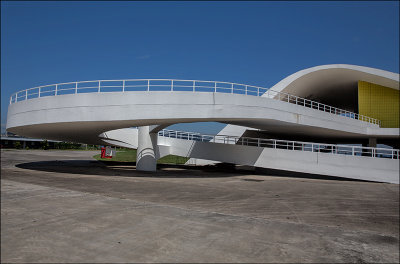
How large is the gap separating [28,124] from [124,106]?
643 cm

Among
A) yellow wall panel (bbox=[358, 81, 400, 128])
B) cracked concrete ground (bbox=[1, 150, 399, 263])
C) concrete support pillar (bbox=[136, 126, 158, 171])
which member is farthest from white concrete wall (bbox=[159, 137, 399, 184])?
yellow wall panel (bbox=[358, 81, 400, 128])

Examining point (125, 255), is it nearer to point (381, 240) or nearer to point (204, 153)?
point (381, 240)

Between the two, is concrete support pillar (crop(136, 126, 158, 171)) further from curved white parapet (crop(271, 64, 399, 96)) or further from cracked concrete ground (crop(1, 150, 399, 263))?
cracked concrete ground (crop(1, 150, 399, 263))

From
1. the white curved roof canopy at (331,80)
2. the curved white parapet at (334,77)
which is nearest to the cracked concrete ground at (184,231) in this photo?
the curved white parapet at (334,77)

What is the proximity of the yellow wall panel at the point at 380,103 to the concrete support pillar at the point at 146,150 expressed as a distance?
21305 millimetres

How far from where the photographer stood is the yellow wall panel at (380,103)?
100 feet

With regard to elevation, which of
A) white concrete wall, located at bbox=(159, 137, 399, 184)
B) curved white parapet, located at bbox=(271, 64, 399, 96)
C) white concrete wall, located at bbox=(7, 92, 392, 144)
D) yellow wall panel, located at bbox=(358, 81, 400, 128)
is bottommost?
white concrete wall, located at bbox=(159, 137, 399, 184)

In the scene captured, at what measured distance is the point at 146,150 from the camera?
2470 cm

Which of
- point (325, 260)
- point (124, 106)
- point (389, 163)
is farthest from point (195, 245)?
point (389, 163)

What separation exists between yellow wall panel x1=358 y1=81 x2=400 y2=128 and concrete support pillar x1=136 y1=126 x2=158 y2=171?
21.3 m

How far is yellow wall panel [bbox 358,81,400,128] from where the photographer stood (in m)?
30.5

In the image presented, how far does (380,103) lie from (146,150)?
78.2 ft

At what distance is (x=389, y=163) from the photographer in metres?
19.5

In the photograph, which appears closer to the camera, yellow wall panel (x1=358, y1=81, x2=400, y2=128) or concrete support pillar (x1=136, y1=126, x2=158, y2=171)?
concrete support pillar (x1=136, y1=126, x2=158, y2=171)
